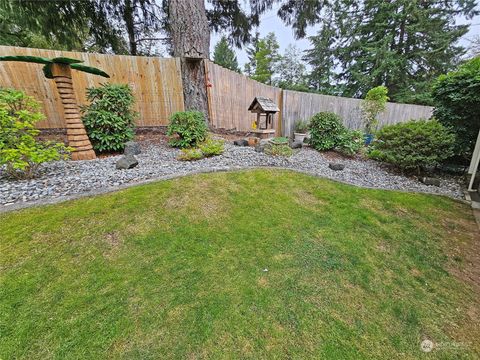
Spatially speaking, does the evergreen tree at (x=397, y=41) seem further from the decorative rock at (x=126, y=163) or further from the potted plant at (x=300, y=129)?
the decorative rock at (x=126, y=163)

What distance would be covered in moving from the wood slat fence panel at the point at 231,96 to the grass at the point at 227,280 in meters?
3.85

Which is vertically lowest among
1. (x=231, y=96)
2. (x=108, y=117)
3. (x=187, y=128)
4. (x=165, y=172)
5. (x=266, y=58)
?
(x=165, y=172)

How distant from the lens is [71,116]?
10.8 ft

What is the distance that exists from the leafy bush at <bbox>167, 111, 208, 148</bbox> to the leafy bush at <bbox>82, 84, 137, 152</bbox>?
81cm

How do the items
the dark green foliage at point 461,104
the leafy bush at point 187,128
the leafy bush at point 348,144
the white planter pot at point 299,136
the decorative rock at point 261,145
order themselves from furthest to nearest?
the white planter pot at point 299,136 → the leafy bush at point 348,144 → the decorative rock at point 261,145 → the leafy bush at point 187,128 → the dark green foliage at point 461,104

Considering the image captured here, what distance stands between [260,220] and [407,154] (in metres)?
3.44

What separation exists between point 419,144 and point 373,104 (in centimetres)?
515

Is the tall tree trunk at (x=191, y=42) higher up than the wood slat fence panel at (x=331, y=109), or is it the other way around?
the tall tree trunk at (x=191, y=42)

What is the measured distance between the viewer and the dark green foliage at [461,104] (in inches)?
154

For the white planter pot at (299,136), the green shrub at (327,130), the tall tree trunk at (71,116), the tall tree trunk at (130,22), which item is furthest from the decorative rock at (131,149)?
the tall tree trunk at (130,22)

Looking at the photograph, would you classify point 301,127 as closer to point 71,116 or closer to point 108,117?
point 108,117

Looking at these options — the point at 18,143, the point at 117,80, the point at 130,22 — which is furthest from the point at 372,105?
the point at 18,143

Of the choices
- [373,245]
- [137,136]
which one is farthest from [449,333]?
[137,136]

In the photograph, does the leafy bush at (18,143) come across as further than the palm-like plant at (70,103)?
No
